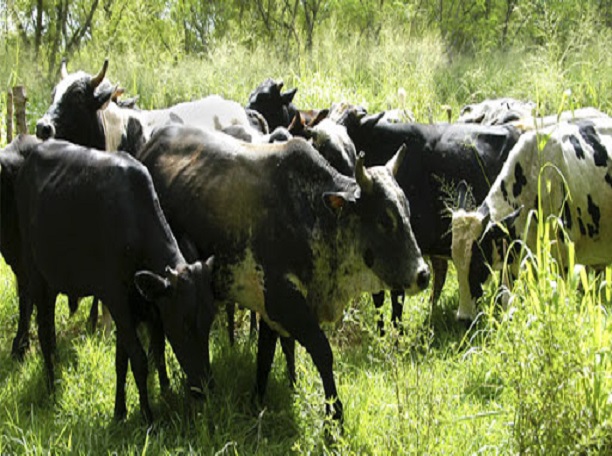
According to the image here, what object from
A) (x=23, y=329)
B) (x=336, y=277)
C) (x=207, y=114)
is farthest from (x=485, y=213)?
(x=23, y=329)

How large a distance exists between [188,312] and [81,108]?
321 cm

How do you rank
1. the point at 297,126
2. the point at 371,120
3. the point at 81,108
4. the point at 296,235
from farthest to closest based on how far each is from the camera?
the point at 371,120 < the point at 297,126 < the point at 81,108 < the point at 296,235

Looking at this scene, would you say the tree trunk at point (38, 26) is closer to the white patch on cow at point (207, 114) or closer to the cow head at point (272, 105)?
the cow head at point (272, 105)

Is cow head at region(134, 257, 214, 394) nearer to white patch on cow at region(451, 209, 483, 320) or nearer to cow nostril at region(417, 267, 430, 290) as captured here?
cow nostril at region(417, 267, 430, 290)

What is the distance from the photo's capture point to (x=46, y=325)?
5.43 m

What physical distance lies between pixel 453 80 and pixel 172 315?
38.5 ft

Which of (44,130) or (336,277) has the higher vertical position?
(44,130)

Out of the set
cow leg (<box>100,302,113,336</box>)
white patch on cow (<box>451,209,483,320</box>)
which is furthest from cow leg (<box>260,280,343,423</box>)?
cow leg (<box>100,302,113,336</box>)

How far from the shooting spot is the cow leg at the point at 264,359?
16.9 feet

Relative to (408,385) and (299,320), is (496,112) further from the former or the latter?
(408,385)

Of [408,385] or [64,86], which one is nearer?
[408,385]

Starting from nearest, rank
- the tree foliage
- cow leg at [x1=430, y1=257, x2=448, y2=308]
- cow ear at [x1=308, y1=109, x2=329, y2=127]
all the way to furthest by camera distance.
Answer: cow leg at [x1=430, y1=257, x2=448, y2=308] → cow ear at [x1=308, y1=109, x2=329, y2=127] → the tree foliage

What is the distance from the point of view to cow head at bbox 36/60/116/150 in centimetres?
694

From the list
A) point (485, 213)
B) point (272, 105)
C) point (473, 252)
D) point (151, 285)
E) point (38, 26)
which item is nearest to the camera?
point (151, 285)
